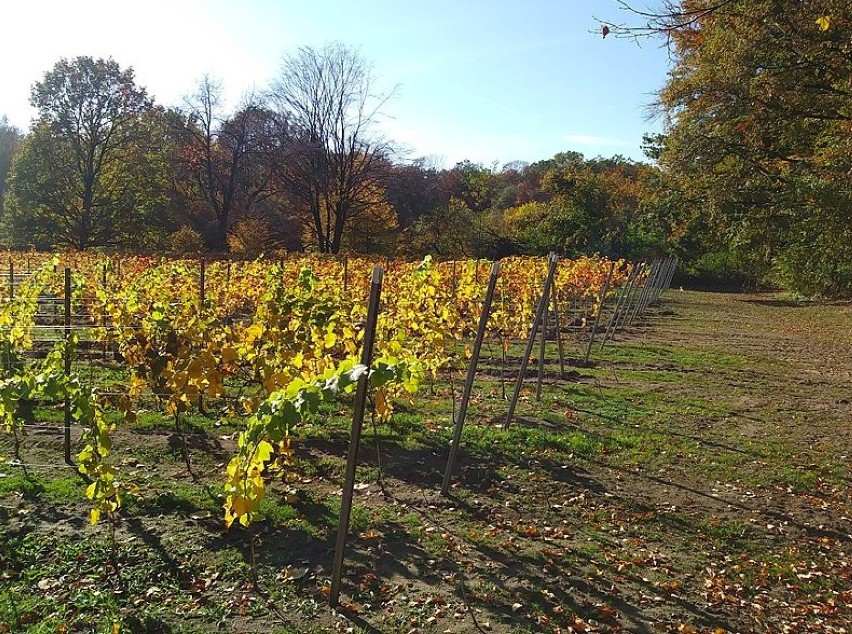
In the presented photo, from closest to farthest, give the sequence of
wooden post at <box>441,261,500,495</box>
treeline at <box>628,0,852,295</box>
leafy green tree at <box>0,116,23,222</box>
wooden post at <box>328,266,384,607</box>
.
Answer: wooden post at <box>328,266,384,607</box>
wooden post at <box>441,261,500,495</box>
treeline at <box>628,0,852,295</box>
leafy green tree at <box>0,116,23,222</box>

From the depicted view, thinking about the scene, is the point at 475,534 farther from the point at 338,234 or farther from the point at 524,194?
the point at 524,194

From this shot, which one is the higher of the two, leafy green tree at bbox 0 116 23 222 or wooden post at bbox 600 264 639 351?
leafy green tree at bbox 0 116 23 222

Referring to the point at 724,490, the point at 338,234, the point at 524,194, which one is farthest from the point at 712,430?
the point at 524,194

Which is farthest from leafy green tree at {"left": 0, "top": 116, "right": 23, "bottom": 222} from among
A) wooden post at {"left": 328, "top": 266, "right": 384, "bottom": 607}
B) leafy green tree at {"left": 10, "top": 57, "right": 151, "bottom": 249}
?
wooden post at {"left": 328, "top": 266, "right": 384, "bottom": 607}

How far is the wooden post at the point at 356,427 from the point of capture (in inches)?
126

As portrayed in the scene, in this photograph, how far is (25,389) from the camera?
378 cm

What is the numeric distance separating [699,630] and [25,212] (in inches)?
1273

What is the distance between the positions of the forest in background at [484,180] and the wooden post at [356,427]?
12.5ft

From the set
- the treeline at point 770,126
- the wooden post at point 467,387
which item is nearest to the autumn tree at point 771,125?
the treeline at point 770,126

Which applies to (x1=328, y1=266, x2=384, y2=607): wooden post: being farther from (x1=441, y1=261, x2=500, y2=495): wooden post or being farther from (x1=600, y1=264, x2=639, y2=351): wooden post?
(x1=600, y1=264, x2=639, y2=351): wooden post

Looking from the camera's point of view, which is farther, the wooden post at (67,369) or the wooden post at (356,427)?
the wooden post at (67,369)

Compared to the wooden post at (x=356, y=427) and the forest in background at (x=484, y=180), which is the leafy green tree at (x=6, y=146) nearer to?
the forest in background at (x=484, y=180)

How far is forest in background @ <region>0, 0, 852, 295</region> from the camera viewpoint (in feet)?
34.6

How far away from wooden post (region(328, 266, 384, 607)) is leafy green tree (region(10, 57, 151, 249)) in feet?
98.3
